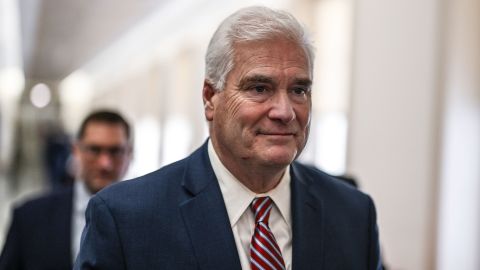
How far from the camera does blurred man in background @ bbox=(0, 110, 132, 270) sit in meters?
2.58

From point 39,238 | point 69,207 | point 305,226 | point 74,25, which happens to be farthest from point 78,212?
point 74,25

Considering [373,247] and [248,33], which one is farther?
[373,247]

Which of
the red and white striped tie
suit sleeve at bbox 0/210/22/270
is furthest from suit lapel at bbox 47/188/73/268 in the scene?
the red and white striped tie

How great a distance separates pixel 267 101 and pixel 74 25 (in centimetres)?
1162

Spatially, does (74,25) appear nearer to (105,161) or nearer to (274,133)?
(105,161)

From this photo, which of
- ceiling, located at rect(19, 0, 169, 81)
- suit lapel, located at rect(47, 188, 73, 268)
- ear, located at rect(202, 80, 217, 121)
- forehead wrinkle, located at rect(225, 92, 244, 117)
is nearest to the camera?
forehead wrinkle, located at rect(225, 92, 244, 117)

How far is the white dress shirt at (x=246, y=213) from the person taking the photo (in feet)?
5.68

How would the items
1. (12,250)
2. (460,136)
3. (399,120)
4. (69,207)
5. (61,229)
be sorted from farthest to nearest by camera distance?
(399,120) → (460,136) → (69,207) → (61,229) → (12,250)

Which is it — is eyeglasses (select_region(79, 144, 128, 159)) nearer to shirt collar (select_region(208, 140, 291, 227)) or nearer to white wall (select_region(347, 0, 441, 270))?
shirt collar (select_region(208, 140, 291, 227))

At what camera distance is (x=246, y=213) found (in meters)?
1.77

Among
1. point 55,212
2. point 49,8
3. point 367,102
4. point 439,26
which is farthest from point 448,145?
point 49,8

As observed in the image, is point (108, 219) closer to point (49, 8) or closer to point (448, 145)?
point (448, 145)

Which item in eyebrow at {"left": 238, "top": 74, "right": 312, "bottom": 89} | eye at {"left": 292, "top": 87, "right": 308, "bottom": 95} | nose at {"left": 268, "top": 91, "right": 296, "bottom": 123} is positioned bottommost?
nose at {"left": 268, "top": 91, "right": 296, "bottom": 123}

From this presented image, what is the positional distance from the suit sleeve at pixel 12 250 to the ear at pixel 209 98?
124 cm
